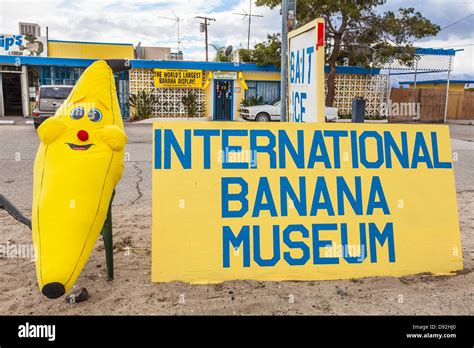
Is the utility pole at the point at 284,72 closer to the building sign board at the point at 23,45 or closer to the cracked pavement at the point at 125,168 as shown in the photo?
the cracked pavement at the point at 125,168

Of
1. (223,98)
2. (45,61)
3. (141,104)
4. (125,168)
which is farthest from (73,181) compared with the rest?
(45,61)

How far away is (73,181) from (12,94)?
23924mm

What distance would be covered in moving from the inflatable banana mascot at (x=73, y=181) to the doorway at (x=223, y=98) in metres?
20.4

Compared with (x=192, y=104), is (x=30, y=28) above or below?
above

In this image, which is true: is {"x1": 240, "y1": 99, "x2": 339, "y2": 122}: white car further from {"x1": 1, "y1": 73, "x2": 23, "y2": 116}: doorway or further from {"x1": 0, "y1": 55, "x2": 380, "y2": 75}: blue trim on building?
{"x1": 1, "y1": 73, "x2": 23, "y2": 116}: doorway

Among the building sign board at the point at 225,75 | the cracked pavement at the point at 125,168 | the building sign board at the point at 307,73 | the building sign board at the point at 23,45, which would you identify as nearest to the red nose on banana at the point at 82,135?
the building sign board at the point at 307,73

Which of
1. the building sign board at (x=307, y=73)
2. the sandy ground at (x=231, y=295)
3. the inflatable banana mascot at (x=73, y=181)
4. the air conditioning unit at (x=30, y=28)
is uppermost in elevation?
the air conditioning unit at (x=30, y=28)

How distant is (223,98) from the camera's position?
24.1m

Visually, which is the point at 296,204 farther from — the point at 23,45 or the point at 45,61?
the point at 23,45

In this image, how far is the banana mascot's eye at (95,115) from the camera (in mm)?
3594

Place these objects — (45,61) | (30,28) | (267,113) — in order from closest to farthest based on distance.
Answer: (267,113)
(45,61)
(30,28)

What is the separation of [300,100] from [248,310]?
97.1 inches

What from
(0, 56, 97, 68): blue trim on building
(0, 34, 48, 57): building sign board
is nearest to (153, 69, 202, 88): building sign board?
(0, 56, 97, 68): blue trim on building
